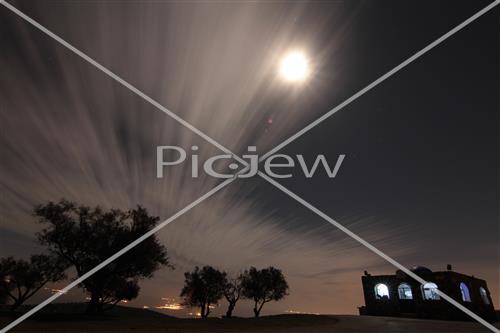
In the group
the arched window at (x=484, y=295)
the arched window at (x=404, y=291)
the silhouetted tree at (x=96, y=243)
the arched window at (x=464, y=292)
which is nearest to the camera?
the silhouetted tree at (x=96, y=243)

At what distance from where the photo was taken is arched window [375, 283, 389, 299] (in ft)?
163

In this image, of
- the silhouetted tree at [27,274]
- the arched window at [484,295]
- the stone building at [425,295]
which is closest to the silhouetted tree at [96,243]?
the silhouetted tree at [27,274]

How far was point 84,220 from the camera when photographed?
101 ft

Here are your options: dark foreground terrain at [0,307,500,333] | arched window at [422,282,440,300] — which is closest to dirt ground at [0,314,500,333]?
dark foreground terrain at [0,307,500,333]

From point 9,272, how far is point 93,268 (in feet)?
78.0

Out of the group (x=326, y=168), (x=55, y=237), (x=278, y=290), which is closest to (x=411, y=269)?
(x=278, y=290)

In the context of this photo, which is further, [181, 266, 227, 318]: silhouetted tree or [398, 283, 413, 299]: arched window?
[181, 266, 227, 318]: silhouetted tree

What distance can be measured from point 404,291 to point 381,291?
12.6 ft

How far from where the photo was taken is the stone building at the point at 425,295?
4316 cm

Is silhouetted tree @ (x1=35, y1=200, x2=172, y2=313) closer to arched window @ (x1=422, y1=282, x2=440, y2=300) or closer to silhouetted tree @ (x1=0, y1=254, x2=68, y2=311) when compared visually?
silhouetted tree @ (x1=0, y1=254, x2=68, y2=311)

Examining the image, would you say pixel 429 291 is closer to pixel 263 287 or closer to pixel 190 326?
pixel 263 287

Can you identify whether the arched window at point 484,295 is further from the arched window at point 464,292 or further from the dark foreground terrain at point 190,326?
the dark foreground terrain at point 190,326

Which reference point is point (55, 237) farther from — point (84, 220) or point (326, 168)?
point (326, 168)

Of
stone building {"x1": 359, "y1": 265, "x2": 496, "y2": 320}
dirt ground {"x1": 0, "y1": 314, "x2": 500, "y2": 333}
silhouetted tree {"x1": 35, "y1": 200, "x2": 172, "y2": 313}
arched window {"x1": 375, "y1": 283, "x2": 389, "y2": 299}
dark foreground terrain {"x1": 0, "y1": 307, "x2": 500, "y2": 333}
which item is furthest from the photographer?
arched window {"x1": 375, "y1": 283, "x2": 389, "y2": 299}
